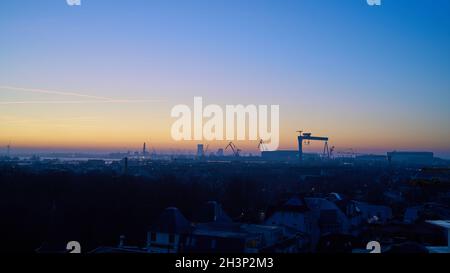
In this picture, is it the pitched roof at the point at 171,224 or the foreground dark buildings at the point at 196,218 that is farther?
the pitched roof at the point at 171,224

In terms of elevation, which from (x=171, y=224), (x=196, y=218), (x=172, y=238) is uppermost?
(x=171, y=224)

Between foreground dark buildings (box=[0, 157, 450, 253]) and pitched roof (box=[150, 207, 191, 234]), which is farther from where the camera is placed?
pitched roof (box=[150, 207, 191, 234])

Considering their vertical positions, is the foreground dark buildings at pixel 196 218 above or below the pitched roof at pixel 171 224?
below

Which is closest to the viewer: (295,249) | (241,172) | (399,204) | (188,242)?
(188,242)

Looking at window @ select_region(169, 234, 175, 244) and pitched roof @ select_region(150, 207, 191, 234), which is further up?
pitched roof @ select_region(150, 207, 191, 234)

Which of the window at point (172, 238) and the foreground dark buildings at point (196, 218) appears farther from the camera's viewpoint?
the window at point (172, 238)

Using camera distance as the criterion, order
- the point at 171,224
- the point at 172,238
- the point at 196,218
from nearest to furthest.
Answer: the point at 172,238
the point at 171,224
the point at 196,218

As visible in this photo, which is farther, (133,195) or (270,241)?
(133,195)

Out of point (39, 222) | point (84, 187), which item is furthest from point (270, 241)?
point (84, 187)

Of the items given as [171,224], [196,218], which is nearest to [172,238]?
[171,224]

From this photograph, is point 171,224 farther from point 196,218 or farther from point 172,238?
point 196,218

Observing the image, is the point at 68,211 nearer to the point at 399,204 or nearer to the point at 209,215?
the point at 209,215
